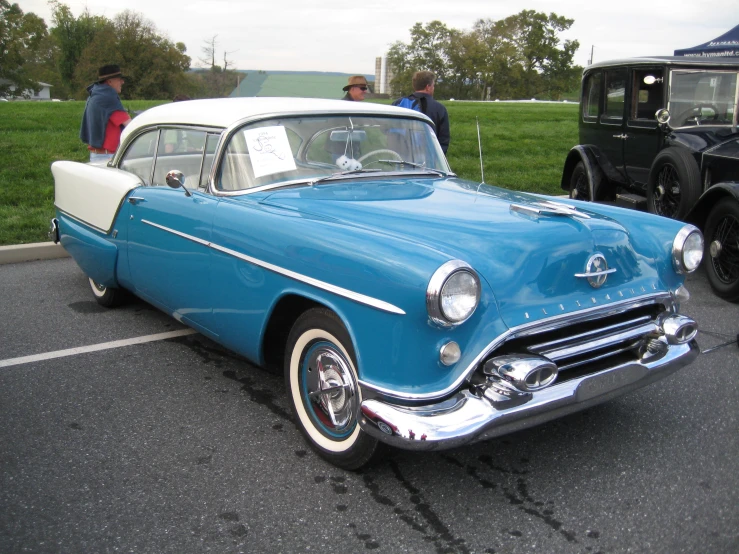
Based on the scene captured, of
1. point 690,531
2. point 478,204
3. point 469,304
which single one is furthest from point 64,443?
point 690,531

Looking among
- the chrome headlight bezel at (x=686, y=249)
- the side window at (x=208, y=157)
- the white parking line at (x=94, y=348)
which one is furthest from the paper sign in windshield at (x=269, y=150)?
the chrome headlight bezel at (x=686, y=249)

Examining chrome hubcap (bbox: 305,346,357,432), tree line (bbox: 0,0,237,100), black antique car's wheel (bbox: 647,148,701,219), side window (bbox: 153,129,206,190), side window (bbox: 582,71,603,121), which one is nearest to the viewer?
chrome hubcap (bbox: 305,346,357,432)

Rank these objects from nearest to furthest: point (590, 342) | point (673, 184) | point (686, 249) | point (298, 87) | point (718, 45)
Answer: point (590, 342)
point (686, 249)
point (673, 184)
point (718, 45)
point (298, 87)

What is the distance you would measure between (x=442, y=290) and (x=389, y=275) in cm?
21

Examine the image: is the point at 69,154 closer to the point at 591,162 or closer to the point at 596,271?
the point at 591,162

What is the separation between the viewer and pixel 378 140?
3.98 metres

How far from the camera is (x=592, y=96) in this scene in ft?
26.1

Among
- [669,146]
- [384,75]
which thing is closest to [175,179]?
[669,146]

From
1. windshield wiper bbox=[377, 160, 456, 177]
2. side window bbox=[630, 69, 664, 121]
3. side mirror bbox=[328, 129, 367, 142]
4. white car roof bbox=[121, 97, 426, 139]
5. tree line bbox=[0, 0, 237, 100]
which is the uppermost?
tree line bbox=[0, 0, 237, 100]

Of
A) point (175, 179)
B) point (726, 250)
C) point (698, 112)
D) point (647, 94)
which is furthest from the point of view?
point (647, 94)

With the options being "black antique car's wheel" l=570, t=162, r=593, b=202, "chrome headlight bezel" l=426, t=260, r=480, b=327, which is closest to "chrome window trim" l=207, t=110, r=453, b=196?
"chrome headlight bezel" l=426, t=260, r=480, b=327

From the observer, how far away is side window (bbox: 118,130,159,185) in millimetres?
4520

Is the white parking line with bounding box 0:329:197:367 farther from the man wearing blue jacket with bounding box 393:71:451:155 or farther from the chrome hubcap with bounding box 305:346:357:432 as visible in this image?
the man wearing blue jacket with bounding box 393:71:451:155

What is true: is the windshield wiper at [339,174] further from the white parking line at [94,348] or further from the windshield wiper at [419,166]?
the white parking line at [94,348]
